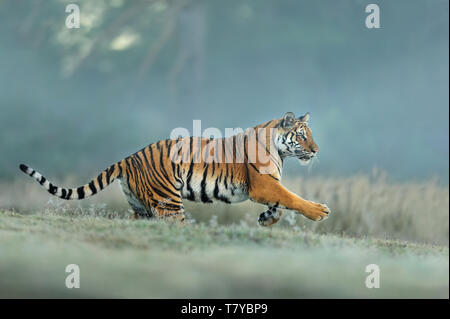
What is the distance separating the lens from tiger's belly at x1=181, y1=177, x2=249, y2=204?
6.22m

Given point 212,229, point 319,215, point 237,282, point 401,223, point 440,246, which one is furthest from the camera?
point 401,223

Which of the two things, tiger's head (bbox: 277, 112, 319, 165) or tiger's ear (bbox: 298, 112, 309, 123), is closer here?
tiger's head (bbox: 277, 112, 319, 165)

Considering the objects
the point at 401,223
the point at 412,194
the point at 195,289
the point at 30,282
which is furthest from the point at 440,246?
the point at 30,282

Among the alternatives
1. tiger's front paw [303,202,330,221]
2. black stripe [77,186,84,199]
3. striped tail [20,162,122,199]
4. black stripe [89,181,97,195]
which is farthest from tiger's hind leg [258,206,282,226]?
black stripe [77,186,84,199]

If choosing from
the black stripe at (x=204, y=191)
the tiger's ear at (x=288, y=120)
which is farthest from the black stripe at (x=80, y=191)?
the tiger's ear at (x=288, y=120)

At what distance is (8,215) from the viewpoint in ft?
19.8

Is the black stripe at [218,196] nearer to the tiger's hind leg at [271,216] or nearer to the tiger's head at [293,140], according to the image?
the tiger's hind leg at [271,216]

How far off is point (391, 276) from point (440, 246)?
6.95 feet

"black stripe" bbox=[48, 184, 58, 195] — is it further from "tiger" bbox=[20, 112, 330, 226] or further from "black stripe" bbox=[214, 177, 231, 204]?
"black stripe" bbox=[214, 177, 231, 204]

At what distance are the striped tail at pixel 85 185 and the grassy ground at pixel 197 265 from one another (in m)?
0.88

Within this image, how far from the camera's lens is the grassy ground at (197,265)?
14.2ft

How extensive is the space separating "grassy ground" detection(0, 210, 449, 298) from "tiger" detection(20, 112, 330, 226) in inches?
34.0

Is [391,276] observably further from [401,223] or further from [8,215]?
[8,215]

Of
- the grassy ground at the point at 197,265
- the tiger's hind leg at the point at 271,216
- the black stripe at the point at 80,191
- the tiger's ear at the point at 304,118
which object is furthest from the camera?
the tiger's ear at the point at 304,118
